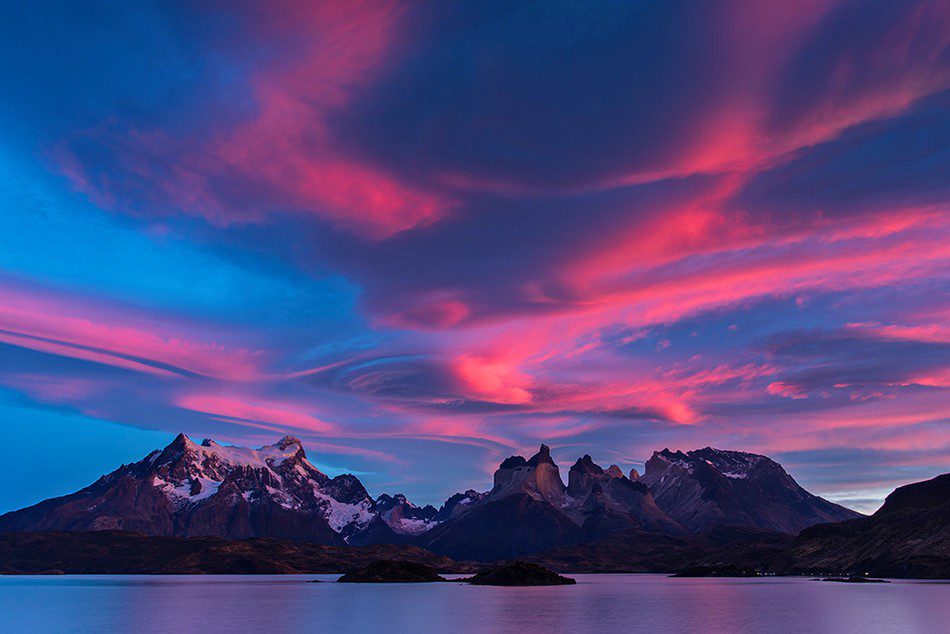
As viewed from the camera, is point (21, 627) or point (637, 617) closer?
point (21, 627)

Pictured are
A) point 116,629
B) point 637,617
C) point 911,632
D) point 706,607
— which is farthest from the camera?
point 706,607

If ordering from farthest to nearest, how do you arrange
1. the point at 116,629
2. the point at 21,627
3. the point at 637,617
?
the point at 637,617 < the point at 21,627 < the point at 116,629

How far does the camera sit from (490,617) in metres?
169

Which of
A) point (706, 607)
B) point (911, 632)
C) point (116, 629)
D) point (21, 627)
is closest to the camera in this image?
point (911, 632)

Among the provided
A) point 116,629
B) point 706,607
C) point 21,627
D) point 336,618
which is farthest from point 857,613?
point 21,627

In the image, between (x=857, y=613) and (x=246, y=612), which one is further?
Result: (x=246, y=612)

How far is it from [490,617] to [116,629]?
72.0 meters

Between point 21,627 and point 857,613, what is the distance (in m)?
167

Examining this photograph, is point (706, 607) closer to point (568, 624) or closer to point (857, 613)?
point (857, 613)

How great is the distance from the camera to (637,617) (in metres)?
165

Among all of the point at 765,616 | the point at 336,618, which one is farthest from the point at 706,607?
the point at 336,618

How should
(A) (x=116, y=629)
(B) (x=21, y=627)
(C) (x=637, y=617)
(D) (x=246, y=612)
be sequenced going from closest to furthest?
1. (A) (x=116, y=629)
2. (B) (x=21, y=627)
3. (C) (x=637, y=617)
4. (D) (x=246, y=612)

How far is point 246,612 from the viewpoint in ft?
611

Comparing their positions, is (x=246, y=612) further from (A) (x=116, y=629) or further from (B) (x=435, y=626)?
(B) (x=435, y=626)
